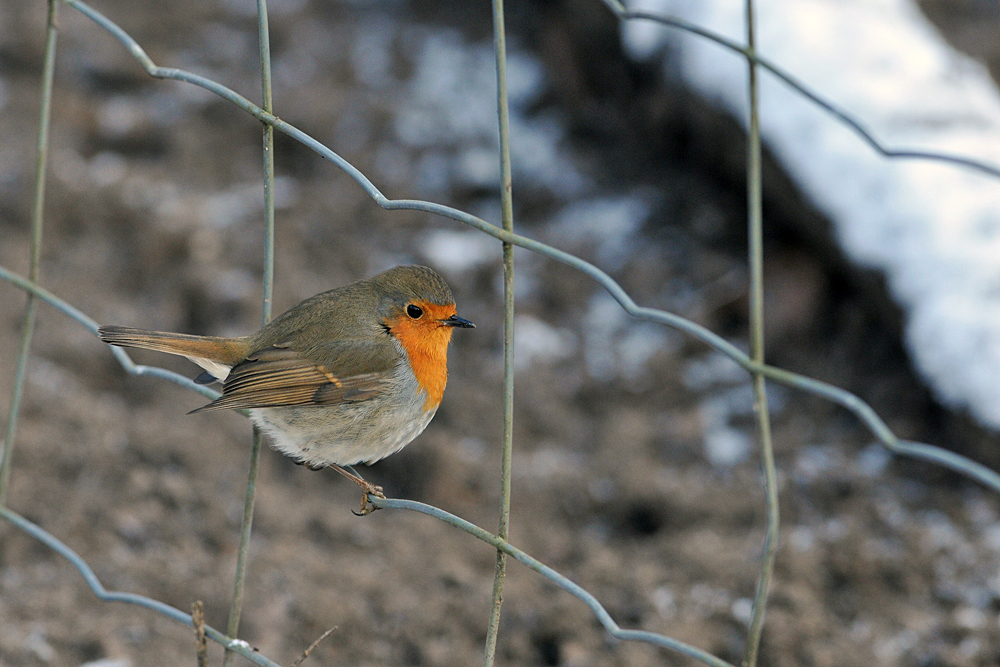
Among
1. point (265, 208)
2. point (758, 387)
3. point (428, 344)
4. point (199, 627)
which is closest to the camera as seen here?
point (758, 387)

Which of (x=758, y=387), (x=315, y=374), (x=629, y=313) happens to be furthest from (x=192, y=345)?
(x=758, y=387)

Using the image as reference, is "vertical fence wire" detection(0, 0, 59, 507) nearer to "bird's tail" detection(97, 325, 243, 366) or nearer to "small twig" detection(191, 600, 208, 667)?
"bird's tail" detection(97, 325, 243, 366)

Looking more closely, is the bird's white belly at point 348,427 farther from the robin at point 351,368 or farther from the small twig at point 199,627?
the small twig at point 199,627

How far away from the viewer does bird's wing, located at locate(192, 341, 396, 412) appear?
1.74 m

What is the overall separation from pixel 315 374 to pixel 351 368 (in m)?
0.06

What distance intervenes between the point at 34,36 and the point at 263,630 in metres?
3.38

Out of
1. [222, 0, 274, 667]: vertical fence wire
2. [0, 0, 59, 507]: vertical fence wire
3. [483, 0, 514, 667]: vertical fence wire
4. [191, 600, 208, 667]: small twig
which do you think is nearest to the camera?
[483, 0, 514, 667]: vertical fence wire

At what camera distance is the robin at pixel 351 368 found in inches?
68.2

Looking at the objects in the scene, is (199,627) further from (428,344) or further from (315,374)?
(428,344)

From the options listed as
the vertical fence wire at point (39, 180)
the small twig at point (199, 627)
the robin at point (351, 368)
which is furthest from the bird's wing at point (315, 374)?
the vertical fence wire at point (39, 180)

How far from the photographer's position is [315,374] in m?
1.77

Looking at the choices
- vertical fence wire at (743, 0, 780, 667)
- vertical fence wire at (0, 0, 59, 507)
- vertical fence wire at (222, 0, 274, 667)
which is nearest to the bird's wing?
vertical fence wire at (222, 0, 274, 667)

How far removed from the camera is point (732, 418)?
3145mm

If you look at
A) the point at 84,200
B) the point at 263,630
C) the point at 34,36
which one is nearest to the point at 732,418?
the point at 263,630
